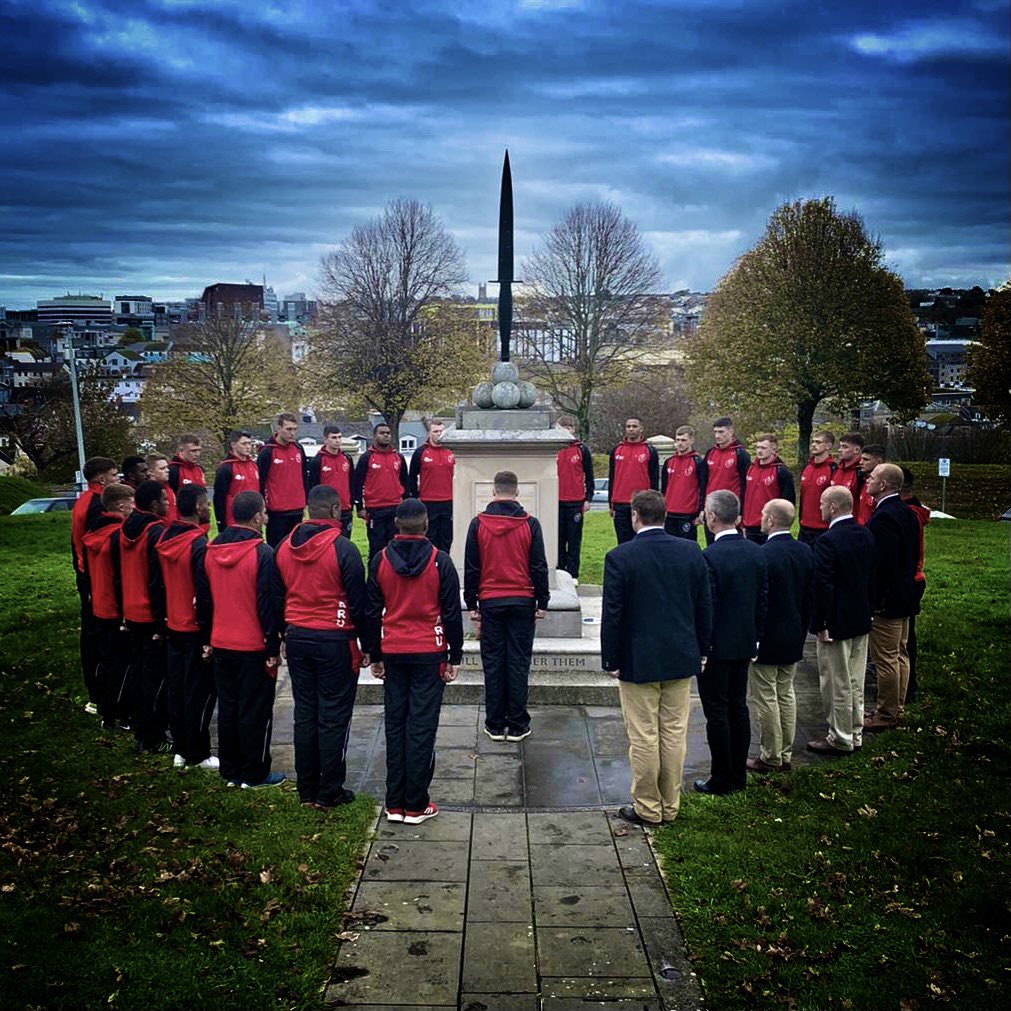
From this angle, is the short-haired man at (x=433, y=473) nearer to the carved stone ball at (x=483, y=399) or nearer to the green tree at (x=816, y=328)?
the carved stone ball at (x=483, y=399)

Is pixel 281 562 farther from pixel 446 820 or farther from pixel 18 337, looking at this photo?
pixel 18 337

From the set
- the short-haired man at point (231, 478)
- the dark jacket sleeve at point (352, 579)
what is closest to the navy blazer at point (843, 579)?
the dark jacket sleeve at point (352, 579)

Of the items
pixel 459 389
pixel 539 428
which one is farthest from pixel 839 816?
pixel 459 389

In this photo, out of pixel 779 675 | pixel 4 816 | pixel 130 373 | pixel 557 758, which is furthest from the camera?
pixel 130 373

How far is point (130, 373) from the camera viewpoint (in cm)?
9906

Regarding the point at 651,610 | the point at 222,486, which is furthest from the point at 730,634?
the point at 222,486

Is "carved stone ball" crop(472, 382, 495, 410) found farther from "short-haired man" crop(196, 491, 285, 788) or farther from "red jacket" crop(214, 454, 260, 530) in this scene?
"short-haired man" crop(196, 491, 285, 788)

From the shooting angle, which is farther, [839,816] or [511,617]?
[511,617]

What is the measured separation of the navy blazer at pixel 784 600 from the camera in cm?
669

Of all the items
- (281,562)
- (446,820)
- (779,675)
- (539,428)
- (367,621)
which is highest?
(539,428)

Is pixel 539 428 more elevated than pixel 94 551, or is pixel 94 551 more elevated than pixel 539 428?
pixel 539 428

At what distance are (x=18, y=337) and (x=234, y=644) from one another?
9648cm

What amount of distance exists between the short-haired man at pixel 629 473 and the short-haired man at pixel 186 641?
610 cm

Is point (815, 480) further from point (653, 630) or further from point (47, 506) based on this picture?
point (47, 506)
